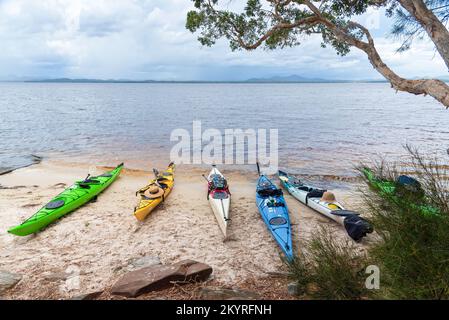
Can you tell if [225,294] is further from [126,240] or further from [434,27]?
[434,27]

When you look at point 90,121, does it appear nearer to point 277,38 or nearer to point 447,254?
point 277,38

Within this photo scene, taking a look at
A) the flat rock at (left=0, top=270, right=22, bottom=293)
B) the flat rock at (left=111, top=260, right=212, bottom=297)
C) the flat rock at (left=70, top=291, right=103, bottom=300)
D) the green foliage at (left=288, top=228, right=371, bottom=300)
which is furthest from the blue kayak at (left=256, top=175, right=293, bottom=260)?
the flat rock at (left=0, top=270, right=22, bottom=293)

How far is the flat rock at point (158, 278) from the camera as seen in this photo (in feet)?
15.1

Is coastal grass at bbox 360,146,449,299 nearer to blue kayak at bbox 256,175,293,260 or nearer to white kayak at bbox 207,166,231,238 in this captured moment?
blue kayak at bbox 256,175,293,260

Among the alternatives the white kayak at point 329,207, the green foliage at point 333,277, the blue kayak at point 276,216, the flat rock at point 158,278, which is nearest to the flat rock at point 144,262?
the flat rock at point 158,278

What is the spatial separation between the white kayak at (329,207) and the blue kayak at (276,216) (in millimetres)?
1022

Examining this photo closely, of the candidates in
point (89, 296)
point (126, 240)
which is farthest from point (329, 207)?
point (89, 296)

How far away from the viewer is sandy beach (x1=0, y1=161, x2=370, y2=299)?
17.7 feet

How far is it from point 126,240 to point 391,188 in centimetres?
545

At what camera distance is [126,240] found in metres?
6.94

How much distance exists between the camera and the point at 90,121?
104ft

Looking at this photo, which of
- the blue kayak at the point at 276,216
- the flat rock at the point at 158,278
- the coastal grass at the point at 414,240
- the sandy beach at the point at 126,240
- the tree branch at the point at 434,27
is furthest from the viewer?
the blue kayak at the point at 276,216

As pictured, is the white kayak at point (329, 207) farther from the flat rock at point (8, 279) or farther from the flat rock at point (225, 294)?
the flat rock at point (8, 279)
